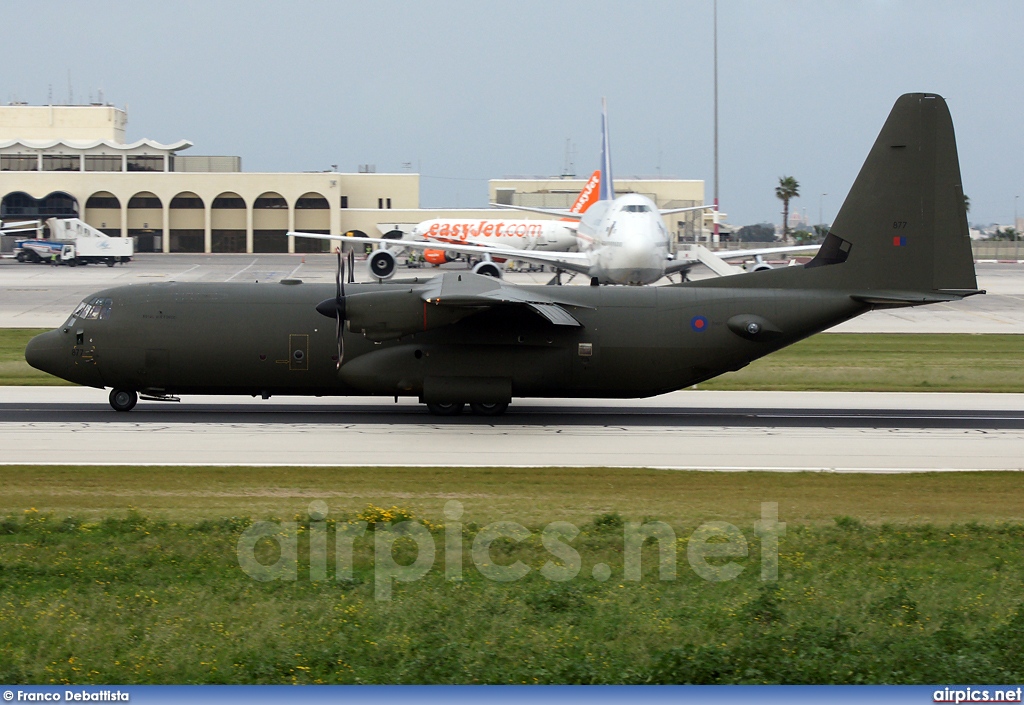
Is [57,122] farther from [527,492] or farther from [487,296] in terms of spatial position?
[527,492]

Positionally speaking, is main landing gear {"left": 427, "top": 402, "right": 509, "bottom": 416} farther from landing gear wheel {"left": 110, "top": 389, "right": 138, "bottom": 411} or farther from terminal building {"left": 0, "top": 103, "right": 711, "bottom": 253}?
terminal building {"left": 0, "top": 103, "right": 711, "bottom": 253}

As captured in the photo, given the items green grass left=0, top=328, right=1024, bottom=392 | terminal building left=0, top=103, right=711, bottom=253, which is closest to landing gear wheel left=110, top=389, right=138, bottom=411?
green grass left=0, top=328, right=1024, bottom=392

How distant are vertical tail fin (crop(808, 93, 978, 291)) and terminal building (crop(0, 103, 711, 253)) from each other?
95.2 m

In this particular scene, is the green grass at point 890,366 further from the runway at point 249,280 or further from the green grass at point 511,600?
the green grass at point 511,600

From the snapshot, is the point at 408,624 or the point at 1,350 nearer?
the point at 408,624

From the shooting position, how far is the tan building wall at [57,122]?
138 meters

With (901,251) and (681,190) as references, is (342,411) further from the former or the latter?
(681,190)

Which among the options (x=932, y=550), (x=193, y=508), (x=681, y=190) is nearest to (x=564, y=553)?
(x=932, y=550)

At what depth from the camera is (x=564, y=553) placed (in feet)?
45.6

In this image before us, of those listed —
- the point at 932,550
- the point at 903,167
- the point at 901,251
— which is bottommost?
the point at 932,550

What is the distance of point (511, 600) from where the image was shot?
38.7 ft

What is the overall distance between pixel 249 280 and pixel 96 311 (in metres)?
53.5

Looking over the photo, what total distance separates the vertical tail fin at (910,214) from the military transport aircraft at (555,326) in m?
0.03

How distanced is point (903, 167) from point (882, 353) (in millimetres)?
14881
